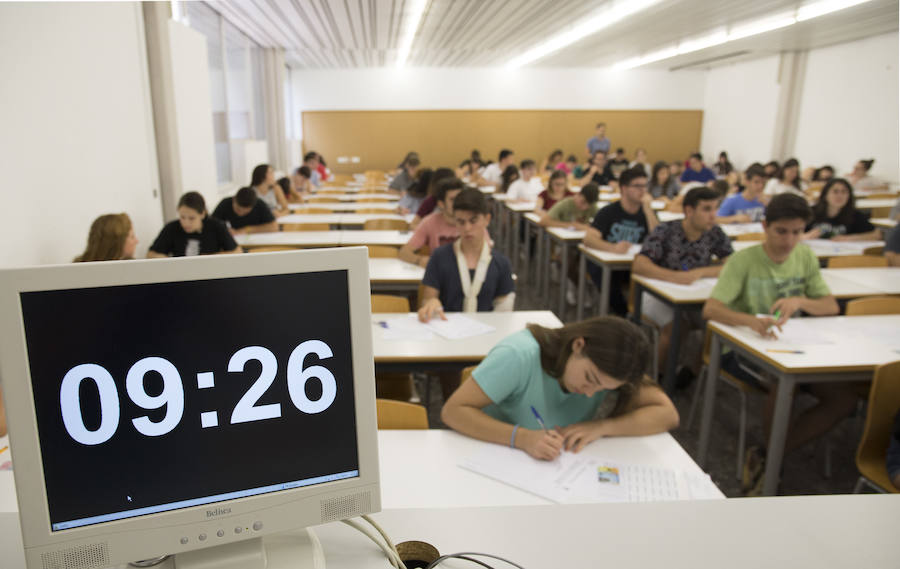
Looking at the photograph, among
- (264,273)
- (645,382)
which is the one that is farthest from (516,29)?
(264,273)

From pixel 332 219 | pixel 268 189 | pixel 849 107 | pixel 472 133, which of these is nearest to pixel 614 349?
pixel 332 219

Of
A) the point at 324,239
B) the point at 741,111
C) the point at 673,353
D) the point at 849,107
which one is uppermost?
the point at 741,111

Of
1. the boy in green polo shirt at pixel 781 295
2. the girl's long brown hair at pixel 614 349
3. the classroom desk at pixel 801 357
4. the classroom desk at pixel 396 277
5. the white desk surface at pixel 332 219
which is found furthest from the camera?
the white desk surface at pixel 332 219

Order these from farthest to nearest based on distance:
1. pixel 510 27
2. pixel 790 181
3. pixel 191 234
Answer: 1. pixel 510 27
2. pixel 790 181
3. pixel 191 234

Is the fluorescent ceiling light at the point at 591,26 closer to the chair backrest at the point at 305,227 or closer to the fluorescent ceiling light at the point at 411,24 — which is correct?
the fluorescent ceiling light at the point at 411,24

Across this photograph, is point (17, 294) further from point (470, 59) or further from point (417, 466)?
point (470, 59)

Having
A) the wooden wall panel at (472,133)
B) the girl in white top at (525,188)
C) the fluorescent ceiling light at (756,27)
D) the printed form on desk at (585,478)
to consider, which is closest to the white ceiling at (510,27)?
Result: the fluorescent ceiling light at (756,27)

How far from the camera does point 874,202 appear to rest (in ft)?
28.5

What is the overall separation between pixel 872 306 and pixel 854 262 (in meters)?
1.44

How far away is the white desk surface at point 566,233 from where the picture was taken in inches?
210

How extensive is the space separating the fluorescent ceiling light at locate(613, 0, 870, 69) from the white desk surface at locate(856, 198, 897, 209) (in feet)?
9.22

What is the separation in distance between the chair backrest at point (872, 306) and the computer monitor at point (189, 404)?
324cm

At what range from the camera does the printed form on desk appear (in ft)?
4.84

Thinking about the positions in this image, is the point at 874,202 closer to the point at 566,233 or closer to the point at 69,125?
the point at 566,233
